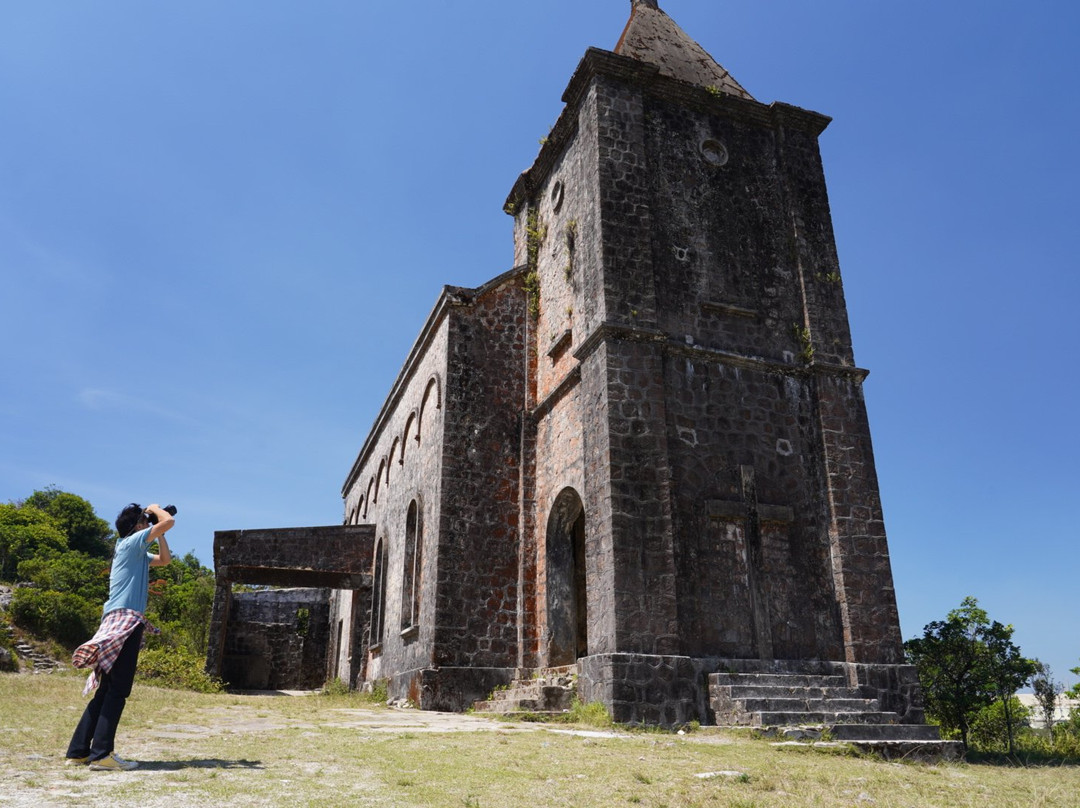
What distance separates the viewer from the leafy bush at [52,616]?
90.5ft

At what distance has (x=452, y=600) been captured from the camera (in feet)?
43.2

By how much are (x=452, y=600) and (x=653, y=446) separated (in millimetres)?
4515

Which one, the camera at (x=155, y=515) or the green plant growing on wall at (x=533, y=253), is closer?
the camera at (x=155, y=515)

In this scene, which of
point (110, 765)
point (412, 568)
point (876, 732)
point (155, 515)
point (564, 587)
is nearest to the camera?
point (110, 765)

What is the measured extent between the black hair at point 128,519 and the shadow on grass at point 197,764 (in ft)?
5.06

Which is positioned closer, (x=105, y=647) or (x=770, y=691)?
(x=105, y=647)

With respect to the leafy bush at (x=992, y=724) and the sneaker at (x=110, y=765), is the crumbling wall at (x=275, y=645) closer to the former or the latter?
the leafy bush at (x=992, y=724)

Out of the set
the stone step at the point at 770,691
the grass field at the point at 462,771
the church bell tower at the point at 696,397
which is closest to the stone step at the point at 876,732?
the grass field at the point at 462,771

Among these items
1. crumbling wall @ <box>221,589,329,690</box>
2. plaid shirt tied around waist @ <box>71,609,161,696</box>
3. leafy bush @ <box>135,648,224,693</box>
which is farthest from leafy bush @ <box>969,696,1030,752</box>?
crumbling wall @ <box>221,589,329,690</box>

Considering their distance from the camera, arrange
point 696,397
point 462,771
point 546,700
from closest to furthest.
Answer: point 462,771 → point 546,700 → point 696,397

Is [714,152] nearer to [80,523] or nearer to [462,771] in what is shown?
[462,771]

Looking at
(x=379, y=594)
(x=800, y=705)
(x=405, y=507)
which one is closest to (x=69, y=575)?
(x=379, y=594)

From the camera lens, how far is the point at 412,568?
16.0m

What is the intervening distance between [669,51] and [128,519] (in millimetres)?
13539
